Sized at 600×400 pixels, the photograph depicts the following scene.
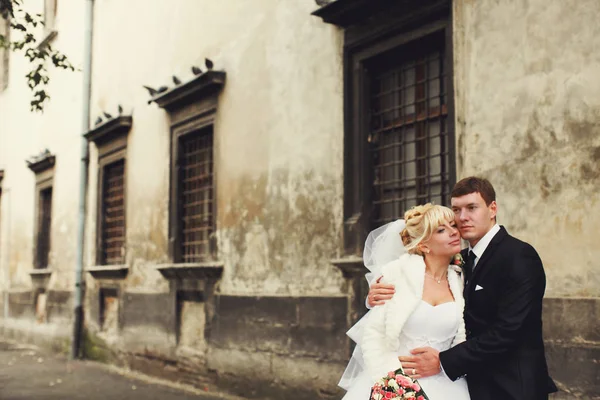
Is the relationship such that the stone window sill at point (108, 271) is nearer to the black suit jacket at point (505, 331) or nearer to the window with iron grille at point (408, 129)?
the window with iron grille at point (408, 129)

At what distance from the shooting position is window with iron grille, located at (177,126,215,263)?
11047 mm

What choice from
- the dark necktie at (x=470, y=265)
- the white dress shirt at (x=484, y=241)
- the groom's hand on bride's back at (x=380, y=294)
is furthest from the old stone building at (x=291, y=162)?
the groom's hand on bride's back at (x=380, y=294)

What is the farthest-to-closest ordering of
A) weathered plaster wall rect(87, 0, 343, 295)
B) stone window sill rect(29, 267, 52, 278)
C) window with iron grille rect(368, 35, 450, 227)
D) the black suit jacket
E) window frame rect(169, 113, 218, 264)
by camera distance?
stone window sill rect(29, 267, 52, 278) < window frame rect(169, 113, 218, 264) < weathered plaster wall rect(87, 0, 343, 295) < window with iron grille rect(368, 35, 450, 227) < the black suit jacket

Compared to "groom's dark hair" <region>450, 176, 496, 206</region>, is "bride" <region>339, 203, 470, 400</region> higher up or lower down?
lower down

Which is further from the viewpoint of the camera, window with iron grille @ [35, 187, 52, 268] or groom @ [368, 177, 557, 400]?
window with iron grille @ [35, 187, 52, 268]

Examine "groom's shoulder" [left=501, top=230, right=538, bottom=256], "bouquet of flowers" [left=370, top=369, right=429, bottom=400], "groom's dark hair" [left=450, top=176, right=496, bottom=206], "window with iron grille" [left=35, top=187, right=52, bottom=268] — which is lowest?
"bouquet of flowers" [left=370, top=369, right=429, bottom=400]

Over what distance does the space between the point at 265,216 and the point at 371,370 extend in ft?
19.0

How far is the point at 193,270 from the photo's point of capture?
10.7m

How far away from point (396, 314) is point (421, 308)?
11cm

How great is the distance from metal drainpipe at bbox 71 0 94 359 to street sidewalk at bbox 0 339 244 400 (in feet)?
2.02

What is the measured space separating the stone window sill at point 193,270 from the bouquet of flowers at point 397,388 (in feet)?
21.5

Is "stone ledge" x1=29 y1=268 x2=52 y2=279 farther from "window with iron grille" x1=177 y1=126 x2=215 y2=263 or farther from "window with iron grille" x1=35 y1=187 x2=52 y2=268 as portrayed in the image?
"window with iron grille" x1=177 y1=126 x2=215 y2=263

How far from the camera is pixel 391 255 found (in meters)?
4.12

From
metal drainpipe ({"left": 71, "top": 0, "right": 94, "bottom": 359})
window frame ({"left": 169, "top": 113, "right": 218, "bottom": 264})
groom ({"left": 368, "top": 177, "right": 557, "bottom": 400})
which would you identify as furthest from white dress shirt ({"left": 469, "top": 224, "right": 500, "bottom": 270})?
metal drainpipe ({"left": 71, "top": 0, "right": 94, "bottom": 359})
